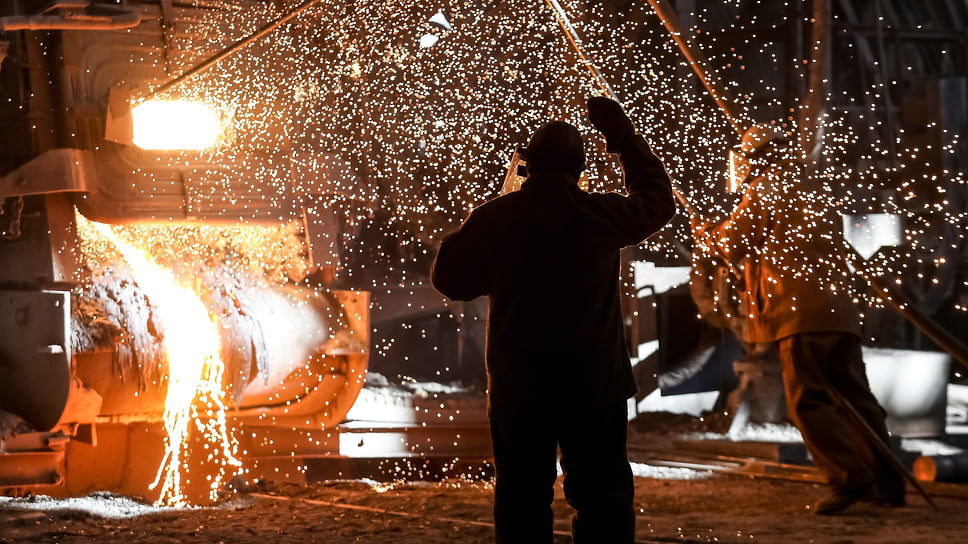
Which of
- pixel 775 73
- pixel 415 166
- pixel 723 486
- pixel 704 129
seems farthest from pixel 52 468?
pixel 775 73

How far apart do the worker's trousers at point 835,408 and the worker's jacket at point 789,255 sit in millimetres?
83

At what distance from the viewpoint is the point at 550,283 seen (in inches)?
102

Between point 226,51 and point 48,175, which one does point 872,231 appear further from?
point 48,175

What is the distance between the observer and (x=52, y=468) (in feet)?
14.9

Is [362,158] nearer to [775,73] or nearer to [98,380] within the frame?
[98,380]

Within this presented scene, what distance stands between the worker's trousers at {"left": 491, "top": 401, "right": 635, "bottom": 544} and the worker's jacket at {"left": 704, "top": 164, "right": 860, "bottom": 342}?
1.92 meters

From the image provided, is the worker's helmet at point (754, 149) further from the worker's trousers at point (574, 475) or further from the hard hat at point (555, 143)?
the worker's trousers at point (574, 475)

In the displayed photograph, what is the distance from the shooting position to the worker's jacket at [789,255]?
13.9 feet

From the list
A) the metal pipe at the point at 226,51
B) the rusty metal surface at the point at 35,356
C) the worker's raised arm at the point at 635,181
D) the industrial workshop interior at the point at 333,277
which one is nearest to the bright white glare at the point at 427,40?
the industrial workshop interior at the point at 333,277

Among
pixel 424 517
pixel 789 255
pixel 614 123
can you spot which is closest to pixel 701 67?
pixel 789 255

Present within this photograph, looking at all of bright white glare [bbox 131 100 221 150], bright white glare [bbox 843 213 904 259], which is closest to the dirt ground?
bright white glare [bbox 131 100 221 150]

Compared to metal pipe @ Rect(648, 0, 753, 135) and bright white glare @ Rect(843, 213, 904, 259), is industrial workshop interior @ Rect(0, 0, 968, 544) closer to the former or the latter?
metal pipe @ Rect(648, 0, 753, 135)

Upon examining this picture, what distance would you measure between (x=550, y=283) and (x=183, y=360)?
2.97 metres

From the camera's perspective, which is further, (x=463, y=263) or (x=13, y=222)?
(x=13, y=222)
